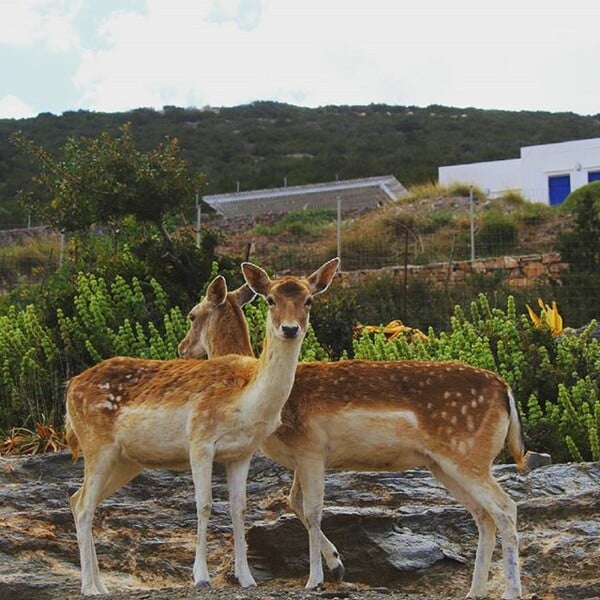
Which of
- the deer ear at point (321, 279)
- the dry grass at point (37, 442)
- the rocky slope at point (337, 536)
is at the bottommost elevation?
the rocky slope at point (337, 536)

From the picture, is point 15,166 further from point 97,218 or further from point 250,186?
point 97,218

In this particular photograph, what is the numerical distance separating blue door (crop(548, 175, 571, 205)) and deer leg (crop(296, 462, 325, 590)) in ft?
125

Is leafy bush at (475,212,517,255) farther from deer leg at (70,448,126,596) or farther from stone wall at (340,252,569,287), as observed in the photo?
deer leg at (70,448,126,596)

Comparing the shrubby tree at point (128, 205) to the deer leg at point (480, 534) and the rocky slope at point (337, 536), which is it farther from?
the deer leg at point (480, 534)

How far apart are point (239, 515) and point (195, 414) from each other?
72cm

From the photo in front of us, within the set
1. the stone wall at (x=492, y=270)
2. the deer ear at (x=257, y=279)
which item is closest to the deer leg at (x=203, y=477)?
the deer ear at (x=257, y=279)

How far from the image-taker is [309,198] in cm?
4869

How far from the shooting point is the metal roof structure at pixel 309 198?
48094 mm

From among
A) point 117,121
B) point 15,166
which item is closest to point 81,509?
point 15,166

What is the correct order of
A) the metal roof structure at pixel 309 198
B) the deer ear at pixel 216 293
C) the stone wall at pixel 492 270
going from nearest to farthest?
1. the deer ear at pixel 216 293
2. the stone wall at pixel 492 270
3. the metal roof structure at pixel 309 198

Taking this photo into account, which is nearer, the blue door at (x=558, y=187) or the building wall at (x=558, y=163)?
the building wall at (x=558, y=163)

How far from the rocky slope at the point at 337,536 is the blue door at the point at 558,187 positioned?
35954 millimetres

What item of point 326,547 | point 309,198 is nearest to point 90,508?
point 326,547

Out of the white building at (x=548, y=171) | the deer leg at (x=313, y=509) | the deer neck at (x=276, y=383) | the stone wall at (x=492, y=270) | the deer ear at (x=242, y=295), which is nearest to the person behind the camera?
the deer neck at (x=276, y=383)
